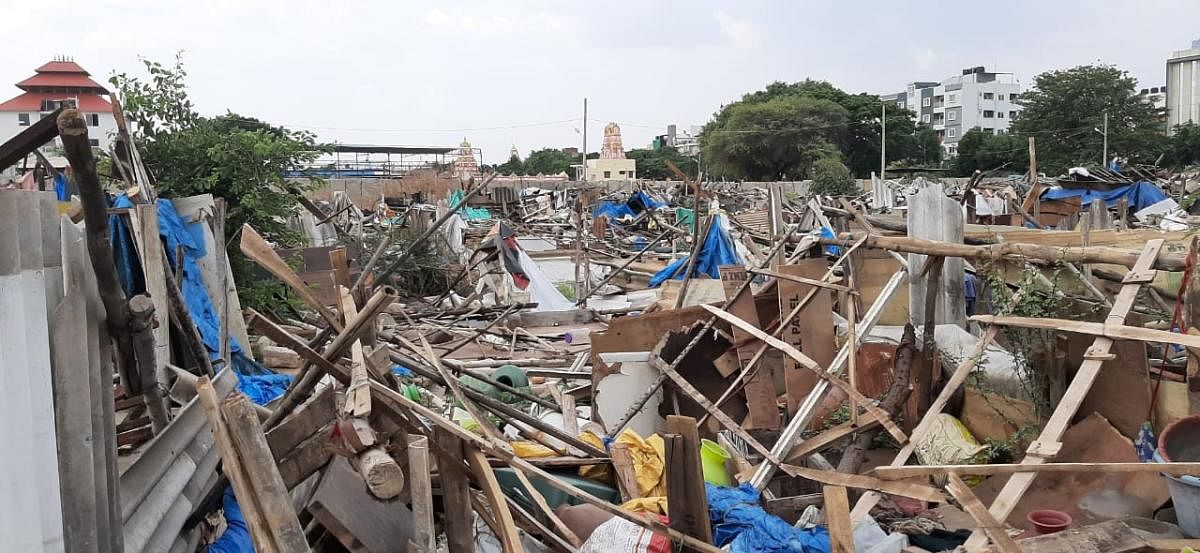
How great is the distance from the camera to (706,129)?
5906 cm

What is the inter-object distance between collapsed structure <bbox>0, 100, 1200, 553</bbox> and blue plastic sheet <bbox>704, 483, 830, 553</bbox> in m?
0.02

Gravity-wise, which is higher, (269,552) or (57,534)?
(57,534)

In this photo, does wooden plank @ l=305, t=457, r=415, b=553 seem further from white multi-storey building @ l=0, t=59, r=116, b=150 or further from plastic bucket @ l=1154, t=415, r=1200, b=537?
white multi-storey building @ l=0, t=59, r=116, b=150

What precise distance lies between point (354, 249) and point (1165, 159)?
4242cm

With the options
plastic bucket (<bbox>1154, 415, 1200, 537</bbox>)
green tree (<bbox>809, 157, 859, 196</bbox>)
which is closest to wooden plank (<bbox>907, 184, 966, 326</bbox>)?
plastic bucket (<bbox>1154, 415, 1200, 537</bbox>)

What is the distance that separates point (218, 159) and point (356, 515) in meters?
6.47

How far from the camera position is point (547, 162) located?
6706 cm

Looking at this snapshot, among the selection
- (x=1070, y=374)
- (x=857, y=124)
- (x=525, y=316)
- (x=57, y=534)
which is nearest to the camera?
(x=57, y=534)

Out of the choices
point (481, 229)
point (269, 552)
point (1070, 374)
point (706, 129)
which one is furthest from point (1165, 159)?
point (269, 552)

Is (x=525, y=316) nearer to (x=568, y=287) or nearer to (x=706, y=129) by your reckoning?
(x=568, y=287)

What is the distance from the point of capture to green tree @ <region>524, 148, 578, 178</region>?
209 ft

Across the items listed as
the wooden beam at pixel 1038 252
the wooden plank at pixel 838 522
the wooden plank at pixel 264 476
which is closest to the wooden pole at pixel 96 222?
the wooden plank at pixel 264 476

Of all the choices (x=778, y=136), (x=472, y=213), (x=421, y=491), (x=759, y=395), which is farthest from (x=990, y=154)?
(x=421, y=491)

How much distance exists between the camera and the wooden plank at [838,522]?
13.1 ft
